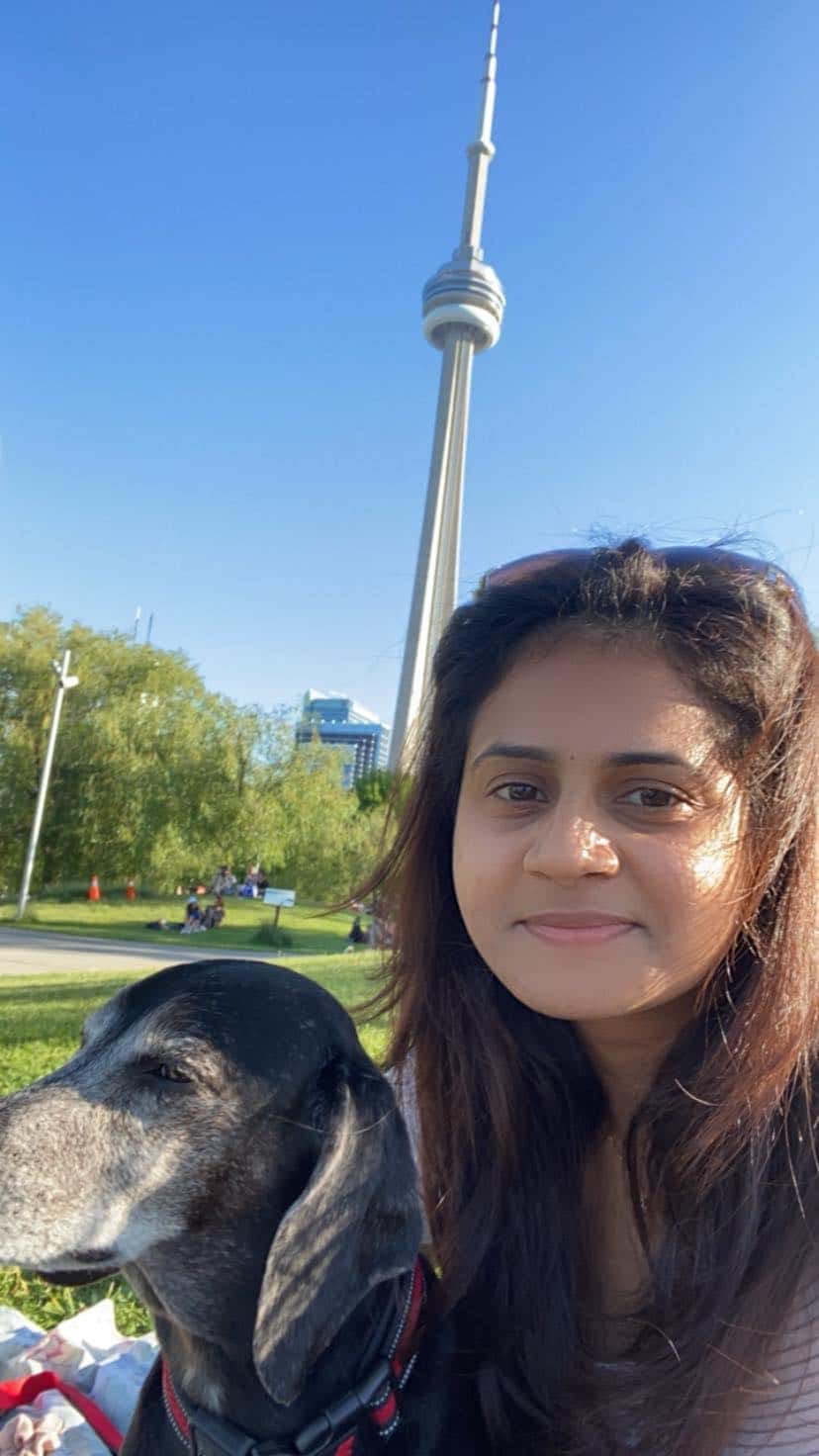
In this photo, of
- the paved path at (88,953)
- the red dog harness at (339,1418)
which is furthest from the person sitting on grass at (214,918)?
the red dog harness at (339,1418)

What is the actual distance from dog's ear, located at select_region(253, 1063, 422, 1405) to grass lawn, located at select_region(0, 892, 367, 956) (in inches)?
814

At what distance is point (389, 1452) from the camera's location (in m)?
2.01

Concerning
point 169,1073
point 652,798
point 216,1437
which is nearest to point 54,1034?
point 169,1073

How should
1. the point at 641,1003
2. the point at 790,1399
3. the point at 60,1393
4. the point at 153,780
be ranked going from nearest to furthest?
the point at 790,1399 < the point at 641,1003 < the point at 60,1393 < the point at 153,780

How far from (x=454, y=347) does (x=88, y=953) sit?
6491cm

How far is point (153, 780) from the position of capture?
32.6m

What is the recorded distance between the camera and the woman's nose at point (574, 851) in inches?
75.3

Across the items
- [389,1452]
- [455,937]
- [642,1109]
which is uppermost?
[455,937]

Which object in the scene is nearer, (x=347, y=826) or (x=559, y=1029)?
(x=559, y=1029)

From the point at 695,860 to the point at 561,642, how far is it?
1.80 ft

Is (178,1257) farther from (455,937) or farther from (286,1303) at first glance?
(455,937)

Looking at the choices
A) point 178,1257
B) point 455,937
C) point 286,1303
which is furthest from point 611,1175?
point 178,1257

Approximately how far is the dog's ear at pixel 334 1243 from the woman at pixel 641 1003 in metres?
0.37

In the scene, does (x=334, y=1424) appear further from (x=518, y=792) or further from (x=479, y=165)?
(x=479, y=165)
